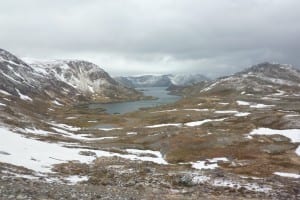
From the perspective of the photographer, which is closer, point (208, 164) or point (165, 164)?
point (165, 164)

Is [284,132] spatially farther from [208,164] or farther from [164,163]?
[164,163]

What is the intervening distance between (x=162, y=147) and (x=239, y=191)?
46444 millimetres

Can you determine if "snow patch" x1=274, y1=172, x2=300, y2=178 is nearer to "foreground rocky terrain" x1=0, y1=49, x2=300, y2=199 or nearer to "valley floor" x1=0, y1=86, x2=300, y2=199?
"valley floor" x1=0, y1=86, x2=300, y2=199

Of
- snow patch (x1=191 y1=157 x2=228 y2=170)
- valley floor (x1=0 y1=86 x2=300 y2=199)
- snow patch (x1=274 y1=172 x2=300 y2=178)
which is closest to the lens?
valley floor (x1=0 y1=86 x2=300 y2=199)

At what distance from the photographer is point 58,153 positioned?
66.8 metres

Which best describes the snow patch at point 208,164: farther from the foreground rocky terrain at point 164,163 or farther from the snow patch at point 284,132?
the snow patch at point 284,132

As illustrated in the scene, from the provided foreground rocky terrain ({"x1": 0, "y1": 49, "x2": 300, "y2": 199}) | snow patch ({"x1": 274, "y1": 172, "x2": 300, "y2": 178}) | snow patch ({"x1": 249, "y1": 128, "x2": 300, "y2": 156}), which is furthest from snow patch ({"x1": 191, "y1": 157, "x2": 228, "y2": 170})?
snow patch ({"x1": 249, "y1": 128, "x2": 300, "y2": 156})

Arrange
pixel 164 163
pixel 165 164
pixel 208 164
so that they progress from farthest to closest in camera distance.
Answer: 1. pixel 164 163
2. pixel 208 164
3. pixel 165 164

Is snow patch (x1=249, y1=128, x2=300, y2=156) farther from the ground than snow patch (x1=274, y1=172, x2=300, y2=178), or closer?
farther from the ground

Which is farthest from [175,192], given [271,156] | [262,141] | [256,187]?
[262,141]

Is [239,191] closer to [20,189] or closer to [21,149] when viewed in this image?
[20,189]

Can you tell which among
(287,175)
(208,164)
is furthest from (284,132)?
(287,175)

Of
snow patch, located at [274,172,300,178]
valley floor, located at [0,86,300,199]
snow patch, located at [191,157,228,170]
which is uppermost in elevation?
valley floor, located at [0,86,300,199]

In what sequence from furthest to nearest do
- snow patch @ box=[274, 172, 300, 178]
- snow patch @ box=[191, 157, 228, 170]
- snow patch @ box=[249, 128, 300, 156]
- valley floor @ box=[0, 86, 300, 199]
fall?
snow patch @ box=[249, 128, 300, 156], snow patch @ box=[191, 157, 228, 170], snow patch @ box=[274, 172, 300, 178], valley floor @ box=[0, 86, 300, 199]
